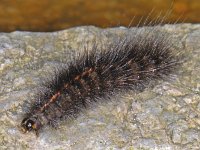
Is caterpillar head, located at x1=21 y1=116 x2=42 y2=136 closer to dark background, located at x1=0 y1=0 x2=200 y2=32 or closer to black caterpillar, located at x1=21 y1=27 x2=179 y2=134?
black caterpillar, located at x1=21 y1=27 x2=179 y2=134

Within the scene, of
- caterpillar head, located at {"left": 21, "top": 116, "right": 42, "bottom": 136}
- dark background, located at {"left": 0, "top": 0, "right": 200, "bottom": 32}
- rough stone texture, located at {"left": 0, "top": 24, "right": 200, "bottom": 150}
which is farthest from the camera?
dark background, located at {"left": 0, "top": 0, "right": 200, "bottom": 32}

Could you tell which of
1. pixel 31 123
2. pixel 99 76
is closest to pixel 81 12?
pixel 99 76

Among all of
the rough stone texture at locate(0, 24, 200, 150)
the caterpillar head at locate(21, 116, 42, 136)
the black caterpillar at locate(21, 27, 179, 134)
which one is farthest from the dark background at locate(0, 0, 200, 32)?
the caterpillar head at locate(21, 116, 42, 136)

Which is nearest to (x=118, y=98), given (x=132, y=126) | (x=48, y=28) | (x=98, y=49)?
(x=132, y=126)

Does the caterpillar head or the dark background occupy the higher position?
the dark background

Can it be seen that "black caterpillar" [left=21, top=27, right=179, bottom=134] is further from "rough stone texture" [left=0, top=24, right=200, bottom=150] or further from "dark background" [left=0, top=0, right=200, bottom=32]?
"dark background" [left=0, top=0, right=200, bottom=32]

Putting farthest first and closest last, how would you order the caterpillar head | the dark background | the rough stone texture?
the dark background, the rough stone texture, the caterpillar head

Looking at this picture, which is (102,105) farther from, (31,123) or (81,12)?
(81,12)

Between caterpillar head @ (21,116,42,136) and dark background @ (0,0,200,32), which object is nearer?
caterpillar head @ (21,116,42,136)

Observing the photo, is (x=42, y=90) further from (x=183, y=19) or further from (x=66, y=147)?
(x=183, y=19)
